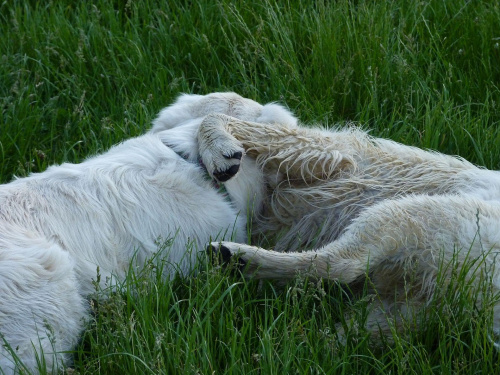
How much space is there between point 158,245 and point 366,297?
981 millimetres

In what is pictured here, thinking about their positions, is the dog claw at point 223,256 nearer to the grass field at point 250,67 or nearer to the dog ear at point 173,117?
the dog ear at point 173,117

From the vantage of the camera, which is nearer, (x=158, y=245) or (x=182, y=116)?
(x=158, y=245)

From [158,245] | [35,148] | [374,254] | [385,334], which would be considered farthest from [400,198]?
[35,148]

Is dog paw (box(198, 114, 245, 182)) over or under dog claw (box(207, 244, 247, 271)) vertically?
over

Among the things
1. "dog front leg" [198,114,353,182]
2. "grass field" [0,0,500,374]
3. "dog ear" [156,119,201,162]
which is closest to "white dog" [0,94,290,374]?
"dog ear" [156,119,201,162]

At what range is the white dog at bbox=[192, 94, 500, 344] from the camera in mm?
3512

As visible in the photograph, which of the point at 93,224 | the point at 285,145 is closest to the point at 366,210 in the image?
the point at 285,145

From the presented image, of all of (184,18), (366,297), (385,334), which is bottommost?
(385,334)

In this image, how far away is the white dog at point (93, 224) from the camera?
311 cm

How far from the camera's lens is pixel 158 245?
3.65 m

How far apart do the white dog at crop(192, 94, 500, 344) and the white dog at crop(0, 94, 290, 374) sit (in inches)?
6.1

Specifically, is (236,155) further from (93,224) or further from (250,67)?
(250,67)

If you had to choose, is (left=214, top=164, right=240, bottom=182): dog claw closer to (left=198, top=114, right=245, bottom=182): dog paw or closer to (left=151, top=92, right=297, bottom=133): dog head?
(left=198, top=114, right=245, bottom=182): dog paw

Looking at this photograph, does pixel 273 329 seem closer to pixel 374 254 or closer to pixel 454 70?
pixel 374 254
